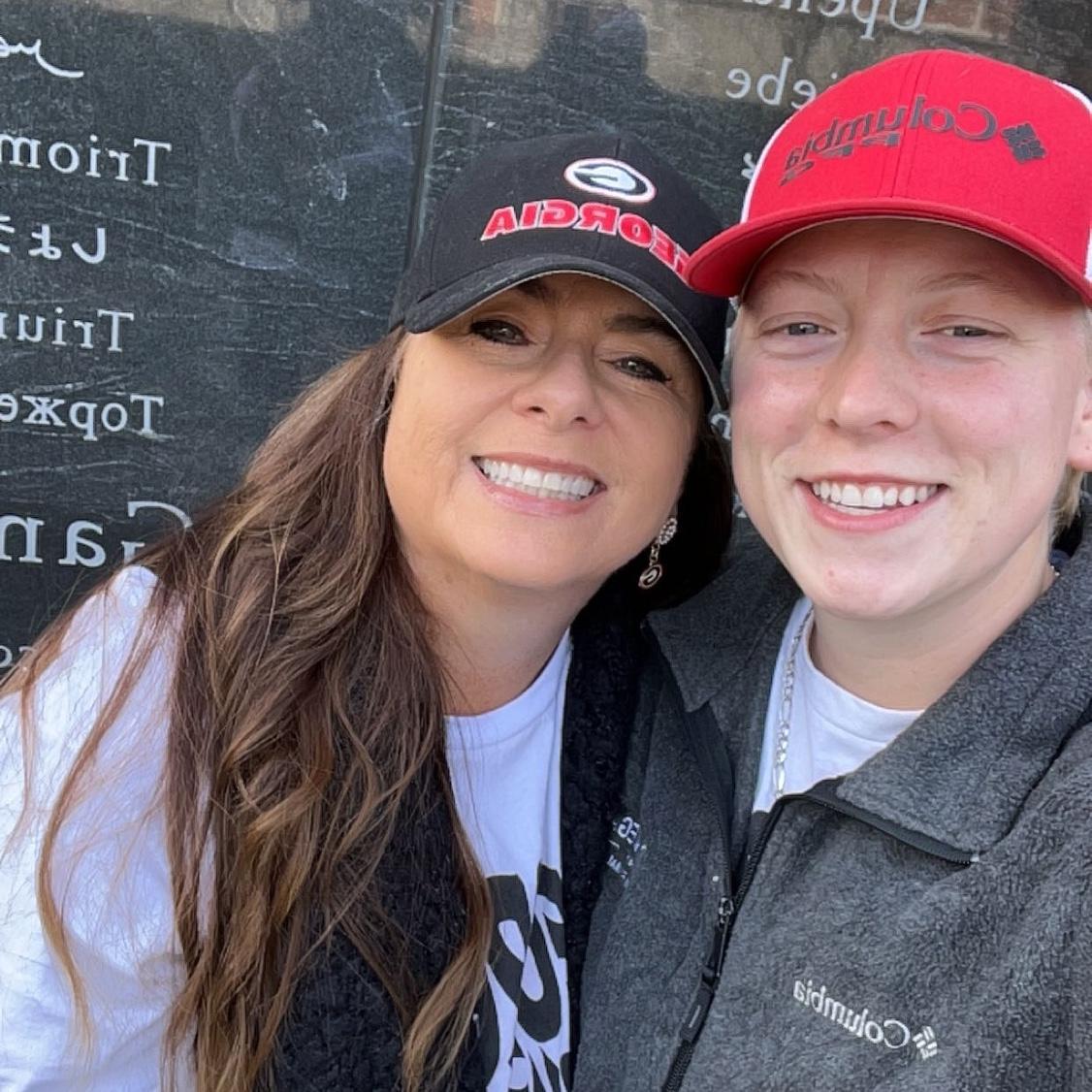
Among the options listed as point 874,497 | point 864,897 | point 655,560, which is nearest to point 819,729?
point 864,897

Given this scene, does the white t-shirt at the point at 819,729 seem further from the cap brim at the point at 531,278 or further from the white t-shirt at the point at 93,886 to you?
the white t-shirt at the point at 93,886

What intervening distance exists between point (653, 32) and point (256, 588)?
70.7 inches

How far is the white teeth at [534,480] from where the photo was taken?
157 cm

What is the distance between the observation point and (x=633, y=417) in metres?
1.57

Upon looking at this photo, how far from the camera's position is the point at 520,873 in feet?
5.63

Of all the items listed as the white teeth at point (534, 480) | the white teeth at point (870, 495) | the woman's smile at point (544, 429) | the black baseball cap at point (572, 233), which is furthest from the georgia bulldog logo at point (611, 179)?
the white teeth at point (870, 495)

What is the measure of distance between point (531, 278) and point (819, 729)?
2.55 feet

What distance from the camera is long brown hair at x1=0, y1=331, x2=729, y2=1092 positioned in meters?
1.46

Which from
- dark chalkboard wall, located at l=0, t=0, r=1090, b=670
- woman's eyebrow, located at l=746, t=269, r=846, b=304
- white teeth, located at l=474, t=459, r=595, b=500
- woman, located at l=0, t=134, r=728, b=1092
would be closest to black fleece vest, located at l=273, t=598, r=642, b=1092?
woman, located at l=0, t=134, r=728, b=1092

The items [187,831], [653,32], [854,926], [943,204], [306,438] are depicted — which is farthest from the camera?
[653,32]

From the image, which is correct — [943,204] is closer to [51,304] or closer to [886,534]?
[886,534]

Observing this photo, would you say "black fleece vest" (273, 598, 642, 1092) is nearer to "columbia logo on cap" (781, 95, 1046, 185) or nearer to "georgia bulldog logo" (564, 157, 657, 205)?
"georgia bulldog logo" (564, 157, 657, 205)

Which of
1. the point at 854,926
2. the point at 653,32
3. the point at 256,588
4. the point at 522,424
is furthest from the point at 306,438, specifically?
the point at 653,32

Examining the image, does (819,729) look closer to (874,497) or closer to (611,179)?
(874,497)
